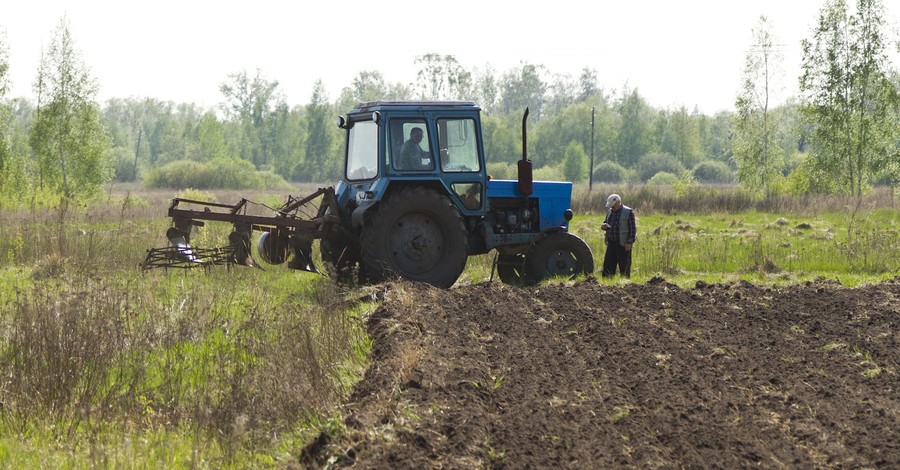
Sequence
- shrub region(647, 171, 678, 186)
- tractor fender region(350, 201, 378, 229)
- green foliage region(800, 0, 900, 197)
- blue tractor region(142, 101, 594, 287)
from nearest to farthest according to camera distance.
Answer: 1. tractor fender region(350, 201, 378, 229)
2. blue tractor region(142, 101, 594, 287)
3. green foliage region(800, 0, 900, 197)
4. shrub region(647, 171, 678, 186)

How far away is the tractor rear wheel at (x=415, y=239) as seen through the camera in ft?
41.2

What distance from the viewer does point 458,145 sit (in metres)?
13.1

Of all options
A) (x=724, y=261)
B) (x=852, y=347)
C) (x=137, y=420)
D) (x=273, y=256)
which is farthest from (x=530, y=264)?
(x=137, y=420)

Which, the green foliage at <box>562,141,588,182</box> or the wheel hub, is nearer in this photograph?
the wheel hub

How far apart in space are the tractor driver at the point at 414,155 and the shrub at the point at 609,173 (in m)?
66.3

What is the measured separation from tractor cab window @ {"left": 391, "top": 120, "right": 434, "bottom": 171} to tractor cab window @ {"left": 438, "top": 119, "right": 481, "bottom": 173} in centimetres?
20

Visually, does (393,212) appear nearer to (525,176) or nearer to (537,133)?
(525,176)

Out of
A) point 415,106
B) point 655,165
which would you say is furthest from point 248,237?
point 655,165

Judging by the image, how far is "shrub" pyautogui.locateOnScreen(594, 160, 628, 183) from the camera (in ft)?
258

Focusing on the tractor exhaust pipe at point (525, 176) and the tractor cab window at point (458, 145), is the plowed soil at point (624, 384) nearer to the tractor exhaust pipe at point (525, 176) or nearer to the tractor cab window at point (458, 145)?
the tractor cab window at point (458, 145)

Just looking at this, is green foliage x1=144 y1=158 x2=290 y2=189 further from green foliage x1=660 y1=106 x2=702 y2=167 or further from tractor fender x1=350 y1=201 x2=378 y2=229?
tractor fender x1=350 y1=201 x2=378 y2=229

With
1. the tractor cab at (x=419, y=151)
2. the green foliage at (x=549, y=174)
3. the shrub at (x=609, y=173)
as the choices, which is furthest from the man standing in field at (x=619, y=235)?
the shrub at (x=609, y=173)

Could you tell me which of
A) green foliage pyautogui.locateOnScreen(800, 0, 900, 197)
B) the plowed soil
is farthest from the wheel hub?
green foliage pyautogui.locateOnScreen(800, 0, 900, 197)

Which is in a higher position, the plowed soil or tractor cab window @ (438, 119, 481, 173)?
tractor cab window @ (438, 119, 481, 173)
